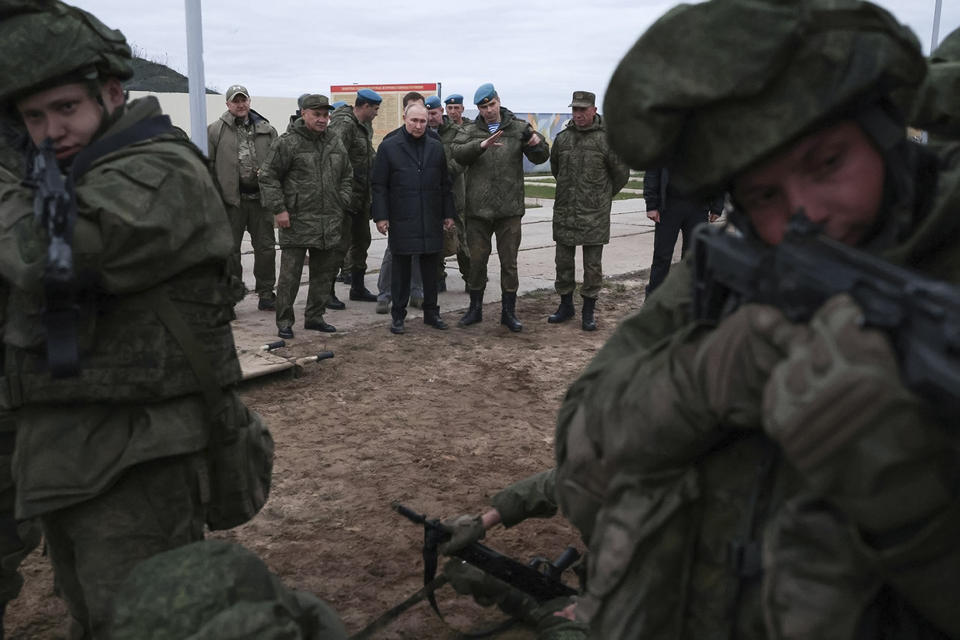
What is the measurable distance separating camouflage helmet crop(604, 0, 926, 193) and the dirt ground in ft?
7.57

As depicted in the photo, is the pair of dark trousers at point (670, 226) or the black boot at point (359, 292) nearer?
the pair of dark trousers at point (670, 226)

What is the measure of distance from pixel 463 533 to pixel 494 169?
5108 millimetres

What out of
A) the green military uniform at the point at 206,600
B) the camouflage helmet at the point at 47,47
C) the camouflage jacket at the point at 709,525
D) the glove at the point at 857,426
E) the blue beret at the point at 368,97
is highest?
the blue beret at the point at 368,97

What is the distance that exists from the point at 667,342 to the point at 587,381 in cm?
21

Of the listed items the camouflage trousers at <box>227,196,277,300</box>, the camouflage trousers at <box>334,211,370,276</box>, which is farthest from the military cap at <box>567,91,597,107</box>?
the camouflage trousers at <box>227,196,277,300</box>

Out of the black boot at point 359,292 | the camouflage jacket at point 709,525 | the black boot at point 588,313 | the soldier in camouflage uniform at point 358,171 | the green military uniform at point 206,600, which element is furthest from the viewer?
the black boot at point 359,292

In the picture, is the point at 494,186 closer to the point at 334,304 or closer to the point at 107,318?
the point at 334,304

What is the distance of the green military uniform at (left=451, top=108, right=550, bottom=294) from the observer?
24.6 feet

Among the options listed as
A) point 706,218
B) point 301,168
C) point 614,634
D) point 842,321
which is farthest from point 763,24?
point 706,218

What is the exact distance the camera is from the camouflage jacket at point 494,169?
7.50 metres

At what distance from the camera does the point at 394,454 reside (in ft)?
15.6

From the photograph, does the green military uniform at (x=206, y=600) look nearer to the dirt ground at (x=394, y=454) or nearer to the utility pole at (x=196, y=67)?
the dirt ground at (x=394, y=454)

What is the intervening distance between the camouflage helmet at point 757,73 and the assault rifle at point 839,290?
0.13m

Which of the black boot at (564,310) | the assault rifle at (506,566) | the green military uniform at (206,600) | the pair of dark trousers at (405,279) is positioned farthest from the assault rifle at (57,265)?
the black boot at (564,310)
